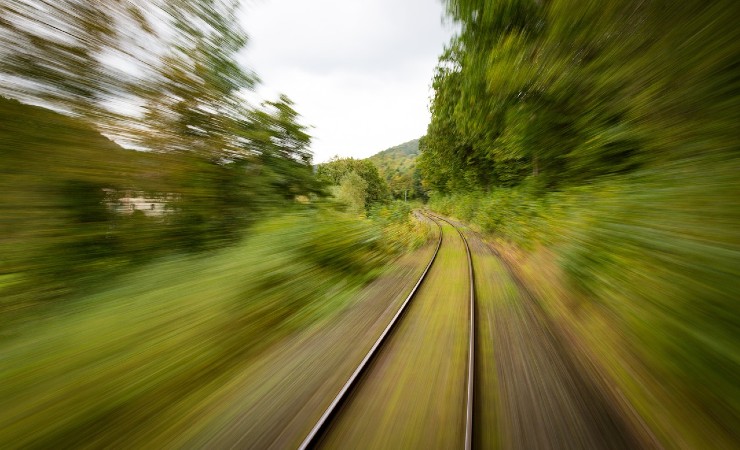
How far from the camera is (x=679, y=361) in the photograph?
238 cm

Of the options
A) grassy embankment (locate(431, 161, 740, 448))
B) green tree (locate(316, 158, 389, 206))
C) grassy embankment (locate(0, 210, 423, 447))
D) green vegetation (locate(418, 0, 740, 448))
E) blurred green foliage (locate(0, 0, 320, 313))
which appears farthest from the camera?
green tree (locate(316, 158, 389, 206))

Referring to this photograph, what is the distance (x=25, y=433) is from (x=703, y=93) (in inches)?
299

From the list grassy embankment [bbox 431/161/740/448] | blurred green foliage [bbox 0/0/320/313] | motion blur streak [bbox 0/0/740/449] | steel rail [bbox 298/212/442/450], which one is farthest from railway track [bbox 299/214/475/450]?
blurred green foliage [bbox 0/0/320/313]

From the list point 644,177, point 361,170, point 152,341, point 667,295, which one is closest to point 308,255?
point 152,341

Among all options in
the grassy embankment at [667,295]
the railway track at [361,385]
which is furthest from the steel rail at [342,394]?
the grassy embankment at [667,295]

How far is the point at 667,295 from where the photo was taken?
2.65 m

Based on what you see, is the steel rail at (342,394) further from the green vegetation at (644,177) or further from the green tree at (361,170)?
the green tree at (361,170)

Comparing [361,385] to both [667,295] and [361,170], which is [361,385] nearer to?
[667,295]

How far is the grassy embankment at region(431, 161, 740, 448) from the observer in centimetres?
211

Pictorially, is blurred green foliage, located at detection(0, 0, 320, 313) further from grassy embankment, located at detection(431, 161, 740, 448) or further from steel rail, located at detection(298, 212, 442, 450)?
grassy embankment, located at detection(431, 161, 740, 448)

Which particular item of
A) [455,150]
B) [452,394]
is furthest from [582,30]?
[455,150]

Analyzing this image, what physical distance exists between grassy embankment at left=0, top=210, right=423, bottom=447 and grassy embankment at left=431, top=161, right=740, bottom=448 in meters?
4.35

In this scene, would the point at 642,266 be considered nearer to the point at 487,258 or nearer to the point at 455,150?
the point at 487,258

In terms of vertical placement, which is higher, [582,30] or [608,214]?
[582,30]
